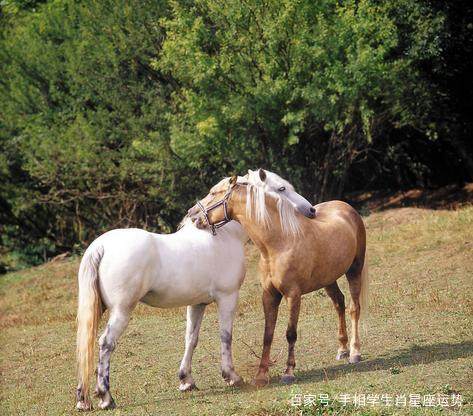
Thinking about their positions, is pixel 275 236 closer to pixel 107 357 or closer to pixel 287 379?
pixel 287 379

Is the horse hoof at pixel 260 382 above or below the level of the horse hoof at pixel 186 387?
above

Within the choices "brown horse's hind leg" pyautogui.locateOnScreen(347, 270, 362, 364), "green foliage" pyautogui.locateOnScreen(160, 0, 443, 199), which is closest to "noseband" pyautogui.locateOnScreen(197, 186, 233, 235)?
"brown horse's hind leg" pyautogui.locateOnScreen(347, 270, 362, 364)

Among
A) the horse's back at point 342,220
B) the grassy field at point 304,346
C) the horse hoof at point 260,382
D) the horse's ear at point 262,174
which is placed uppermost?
the horse's ear at point 262,174

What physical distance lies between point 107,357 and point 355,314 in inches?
121

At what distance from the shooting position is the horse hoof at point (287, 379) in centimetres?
852

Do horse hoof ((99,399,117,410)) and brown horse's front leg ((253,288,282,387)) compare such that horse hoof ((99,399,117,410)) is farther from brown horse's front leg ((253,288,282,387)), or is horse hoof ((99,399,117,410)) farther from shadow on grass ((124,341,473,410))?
brown horse's front leg ((253,288,282,387))

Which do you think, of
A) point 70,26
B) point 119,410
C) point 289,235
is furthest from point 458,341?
point 70,26

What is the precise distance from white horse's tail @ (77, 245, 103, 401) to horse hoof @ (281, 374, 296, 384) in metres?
1.89

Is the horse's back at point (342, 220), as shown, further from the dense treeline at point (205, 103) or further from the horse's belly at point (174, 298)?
the dense treeline at point (205, 103)

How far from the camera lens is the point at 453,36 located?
806 inches

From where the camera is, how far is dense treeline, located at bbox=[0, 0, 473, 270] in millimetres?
19656

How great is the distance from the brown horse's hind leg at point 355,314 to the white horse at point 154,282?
4.70 ft

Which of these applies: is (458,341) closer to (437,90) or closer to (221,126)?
(221,126)

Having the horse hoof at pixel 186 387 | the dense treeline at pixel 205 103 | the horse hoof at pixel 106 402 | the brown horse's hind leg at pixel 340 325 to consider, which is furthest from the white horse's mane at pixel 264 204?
the dense treeline at pixel 205 103
